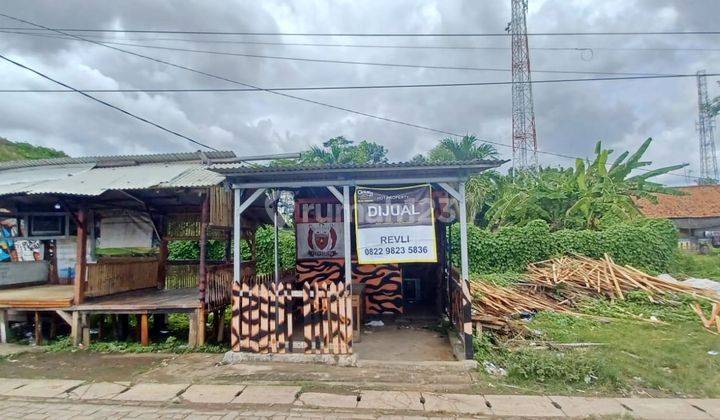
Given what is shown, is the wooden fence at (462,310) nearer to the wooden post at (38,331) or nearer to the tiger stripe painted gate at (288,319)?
the tiger stripe painted gate at (288,319)

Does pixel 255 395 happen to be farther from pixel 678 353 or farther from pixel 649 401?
pixel 678 353

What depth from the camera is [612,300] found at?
10.9 m

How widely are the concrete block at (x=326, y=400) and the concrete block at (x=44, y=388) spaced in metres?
3.41

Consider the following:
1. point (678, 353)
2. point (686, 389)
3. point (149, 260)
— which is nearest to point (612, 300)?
point (678, 353)

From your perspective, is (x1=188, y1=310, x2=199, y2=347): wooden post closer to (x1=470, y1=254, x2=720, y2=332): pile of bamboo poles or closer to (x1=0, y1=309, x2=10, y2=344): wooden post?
(x1=0, y1=309, x2=10, y2=344): wooden post

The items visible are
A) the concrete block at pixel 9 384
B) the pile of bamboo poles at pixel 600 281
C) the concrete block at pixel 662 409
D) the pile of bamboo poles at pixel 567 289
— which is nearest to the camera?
the concrete block at pixel 662 409

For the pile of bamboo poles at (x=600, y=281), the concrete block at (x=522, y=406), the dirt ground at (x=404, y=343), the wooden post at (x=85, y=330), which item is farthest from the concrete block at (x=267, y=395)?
the pile of bamboo poles at (x=600, y=281)

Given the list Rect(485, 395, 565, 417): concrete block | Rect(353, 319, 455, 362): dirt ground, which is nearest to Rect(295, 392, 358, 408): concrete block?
Rect(353, 319, 455, 362): dirt ground

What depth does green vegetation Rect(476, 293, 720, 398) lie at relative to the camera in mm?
5730

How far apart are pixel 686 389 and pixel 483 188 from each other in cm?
1578

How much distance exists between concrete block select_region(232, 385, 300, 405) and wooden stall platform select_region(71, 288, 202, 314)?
9.49 feet

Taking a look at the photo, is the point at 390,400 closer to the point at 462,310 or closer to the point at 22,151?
the point at 462,310

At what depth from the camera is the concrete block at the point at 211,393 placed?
5262 mm

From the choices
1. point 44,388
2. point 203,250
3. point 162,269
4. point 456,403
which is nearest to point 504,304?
point 456,403
